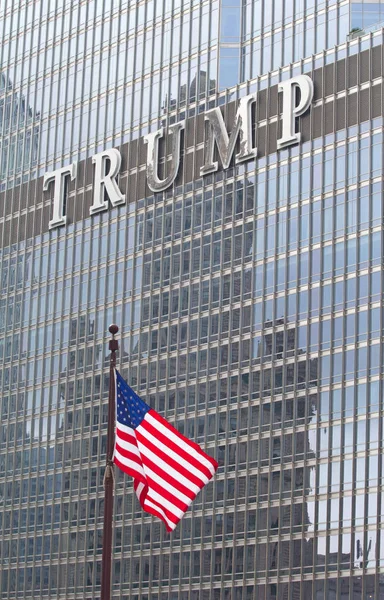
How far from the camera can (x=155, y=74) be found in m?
122

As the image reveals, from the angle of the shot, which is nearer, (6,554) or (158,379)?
(158,379)

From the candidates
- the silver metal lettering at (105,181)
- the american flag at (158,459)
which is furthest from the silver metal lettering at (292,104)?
the american flag at (158,459)

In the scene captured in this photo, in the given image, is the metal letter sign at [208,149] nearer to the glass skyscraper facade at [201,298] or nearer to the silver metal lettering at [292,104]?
the silver metal lettering at [292,104]

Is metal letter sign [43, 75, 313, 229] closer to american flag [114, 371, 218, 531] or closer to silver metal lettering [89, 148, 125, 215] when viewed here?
silver metal lettering [89, 148, 125, 215]

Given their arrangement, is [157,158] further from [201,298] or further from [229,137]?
[201,298]

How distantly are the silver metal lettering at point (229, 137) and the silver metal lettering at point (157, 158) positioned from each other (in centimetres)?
333

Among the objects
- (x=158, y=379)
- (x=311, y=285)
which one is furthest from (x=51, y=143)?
(x=311, y=285)

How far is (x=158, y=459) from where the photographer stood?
144ft

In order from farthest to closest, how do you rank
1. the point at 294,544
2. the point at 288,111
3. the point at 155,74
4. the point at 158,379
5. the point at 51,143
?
1. the point at 51,143
2. the point at 155,74
3. the point at 158,379
4. the point at 288,111
5. the point at 294,544

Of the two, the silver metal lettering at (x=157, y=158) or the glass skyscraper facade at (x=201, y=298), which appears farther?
the silver metal lettering at (x=157, y=158)

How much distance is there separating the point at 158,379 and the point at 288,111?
2263 cm

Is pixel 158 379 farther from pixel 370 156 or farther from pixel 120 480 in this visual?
pixel 370 156

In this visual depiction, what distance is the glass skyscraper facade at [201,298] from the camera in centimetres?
9881

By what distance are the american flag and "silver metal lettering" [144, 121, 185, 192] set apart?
7364 centimetres
